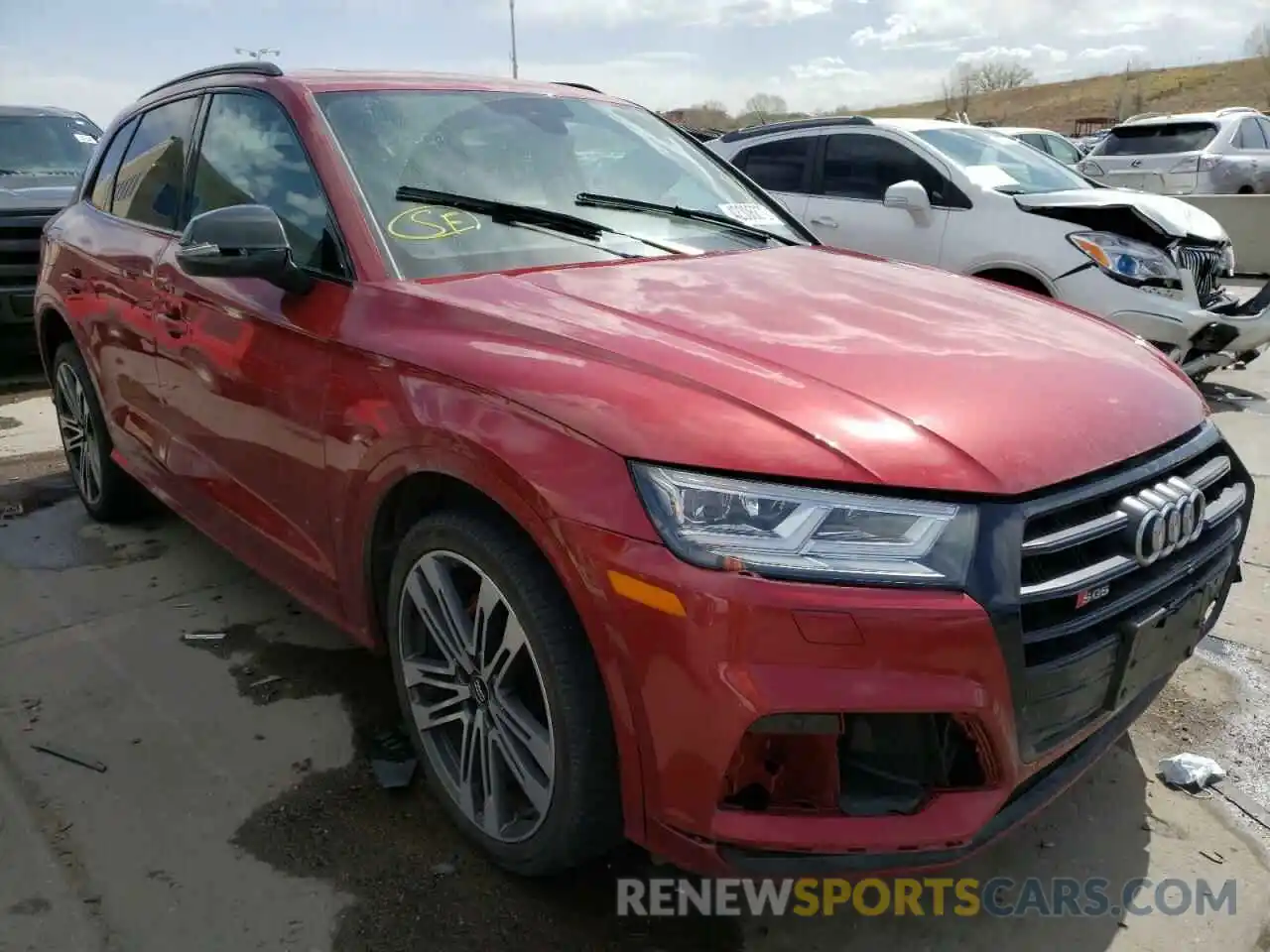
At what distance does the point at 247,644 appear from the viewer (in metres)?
3.35

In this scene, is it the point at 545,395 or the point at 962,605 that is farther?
the point at 545,395

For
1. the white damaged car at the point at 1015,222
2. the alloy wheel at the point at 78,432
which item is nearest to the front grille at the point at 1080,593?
the white damaged car at the point at 1015,222

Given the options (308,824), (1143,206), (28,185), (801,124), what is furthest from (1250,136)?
(308,824)

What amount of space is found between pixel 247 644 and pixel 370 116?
1742mm

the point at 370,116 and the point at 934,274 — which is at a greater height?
the point at 370,116

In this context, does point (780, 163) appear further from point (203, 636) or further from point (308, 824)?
point (308, 824)

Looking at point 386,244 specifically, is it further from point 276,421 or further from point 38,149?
point 38,149

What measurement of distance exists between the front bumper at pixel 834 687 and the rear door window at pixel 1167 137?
15606 millimetres

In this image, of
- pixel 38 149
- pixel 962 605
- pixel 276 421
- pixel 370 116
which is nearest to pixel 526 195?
pixel 370 116

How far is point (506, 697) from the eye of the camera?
84.2 inches

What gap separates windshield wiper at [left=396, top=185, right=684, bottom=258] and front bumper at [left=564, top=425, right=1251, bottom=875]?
1200 mm

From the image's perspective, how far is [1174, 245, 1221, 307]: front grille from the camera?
5.96 metres

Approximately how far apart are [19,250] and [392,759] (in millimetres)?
6591

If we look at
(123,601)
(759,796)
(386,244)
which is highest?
(386,244)
